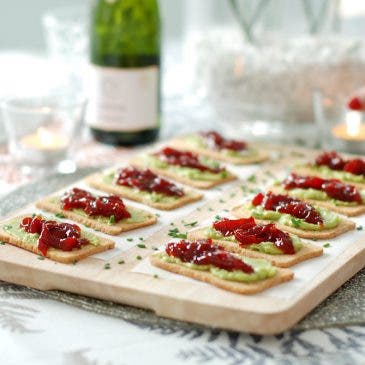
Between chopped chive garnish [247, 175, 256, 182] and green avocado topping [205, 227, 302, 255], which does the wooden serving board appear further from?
chopped chive garnish [247, 175, 256, 182]

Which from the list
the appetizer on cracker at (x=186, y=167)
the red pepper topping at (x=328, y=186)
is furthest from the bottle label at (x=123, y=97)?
the red pepper topping at (x=328, y=186)

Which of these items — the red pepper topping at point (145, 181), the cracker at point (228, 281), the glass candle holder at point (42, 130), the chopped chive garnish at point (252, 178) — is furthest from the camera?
the glass candle holder at point (42, 130)

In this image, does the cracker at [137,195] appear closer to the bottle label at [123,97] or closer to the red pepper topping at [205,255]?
the red pepper topping at [205,255]

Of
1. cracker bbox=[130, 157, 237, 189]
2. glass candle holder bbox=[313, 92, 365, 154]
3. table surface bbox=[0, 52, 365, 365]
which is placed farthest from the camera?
glass candle holder bbox=[313, 92, 365, 154]

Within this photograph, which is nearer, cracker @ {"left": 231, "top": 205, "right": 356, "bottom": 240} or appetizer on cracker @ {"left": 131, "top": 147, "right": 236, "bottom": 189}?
cracker @ {"left": 231, "top": 205, "right": 356, "bottom": 240}

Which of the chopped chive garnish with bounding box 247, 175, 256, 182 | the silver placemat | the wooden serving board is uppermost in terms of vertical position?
the chopped chive garnish with bounding box 247, 175, 256, 182

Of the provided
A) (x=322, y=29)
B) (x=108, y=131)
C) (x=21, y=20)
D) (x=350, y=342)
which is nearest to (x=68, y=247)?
(x=350, y=342)

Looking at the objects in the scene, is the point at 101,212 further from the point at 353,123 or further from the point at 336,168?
the point at 353,123

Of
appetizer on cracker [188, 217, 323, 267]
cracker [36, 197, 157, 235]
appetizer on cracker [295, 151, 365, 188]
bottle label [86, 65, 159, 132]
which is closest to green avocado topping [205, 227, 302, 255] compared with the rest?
appetizer on cracker [188, 217, 323, 267]
